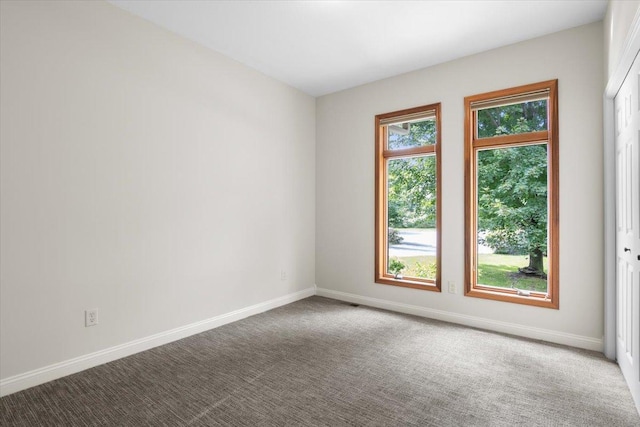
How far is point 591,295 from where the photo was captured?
2.93 m

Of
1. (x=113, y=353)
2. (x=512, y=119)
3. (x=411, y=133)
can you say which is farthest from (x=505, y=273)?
(x=113, y=353)

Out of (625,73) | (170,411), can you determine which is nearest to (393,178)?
(625,73)

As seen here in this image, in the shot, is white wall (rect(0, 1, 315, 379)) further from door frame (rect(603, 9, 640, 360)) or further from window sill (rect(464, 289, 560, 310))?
door frame (rect(603, 9, 640, 360))

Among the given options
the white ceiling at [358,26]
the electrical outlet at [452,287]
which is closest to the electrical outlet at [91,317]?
the white ceiling at [358,26]

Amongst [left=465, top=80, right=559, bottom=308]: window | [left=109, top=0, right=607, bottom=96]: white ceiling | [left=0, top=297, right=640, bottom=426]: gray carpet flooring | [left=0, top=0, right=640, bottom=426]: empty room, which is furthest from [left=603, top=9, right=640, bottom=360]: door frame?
[left=109, top=0, right=607, bottom=96]: white ceiling

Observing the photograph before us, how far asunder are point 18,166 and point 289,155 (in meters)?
2.68

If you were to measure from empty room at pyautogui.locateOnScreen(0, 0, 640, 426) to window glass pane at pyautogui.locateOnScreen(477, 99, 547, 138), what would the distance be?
0.8 inches

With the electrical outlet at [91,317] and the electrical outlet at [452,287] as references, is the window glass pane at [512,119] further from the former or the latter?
the electrical outlet at [91,317]

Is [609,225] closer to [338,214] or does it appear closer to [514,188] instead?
[514,188]

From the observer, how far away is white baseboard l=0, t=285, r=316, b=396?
2.25m

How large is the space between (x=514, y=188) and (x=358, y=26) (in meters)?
2.11

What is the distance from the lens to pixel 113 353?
270 cm

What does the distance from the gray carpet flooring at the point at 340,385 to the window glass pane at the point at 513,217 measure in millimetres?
619

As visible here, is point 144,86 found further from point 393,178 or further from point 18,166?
point 393,178
